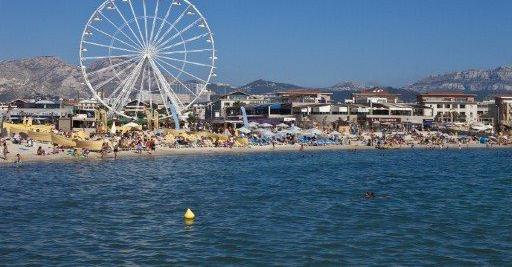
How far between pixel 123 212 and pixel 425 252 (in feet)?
33.6

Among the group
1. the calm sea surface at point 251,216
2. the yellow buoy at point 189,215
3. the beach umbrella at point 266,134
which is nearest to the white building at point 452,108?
the beach umbrella at point 266,134

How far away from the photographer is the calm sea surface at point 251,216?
50.4 ft

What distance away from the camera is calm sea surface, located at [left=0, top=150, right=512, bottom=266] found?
15.4 m

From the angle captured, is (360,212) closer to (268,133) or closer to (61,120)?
(268,133)

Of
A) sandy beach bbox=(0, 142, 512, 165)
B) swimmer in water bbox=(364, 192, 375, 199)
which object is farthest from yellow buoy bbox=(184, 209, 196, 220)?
sandy beach bbox=(0, 142, 512, 165)

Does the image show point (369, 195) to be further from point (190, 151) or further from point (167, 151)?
point (190, 151)

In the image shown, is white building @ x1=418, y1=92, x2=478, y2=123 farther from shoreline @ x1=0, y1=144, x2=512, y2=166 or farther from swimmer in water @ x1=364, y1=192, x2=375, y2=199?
swimmer in water @ x1=364, y1=192, x2=375, y2=199

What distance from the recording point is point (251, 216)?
20875 millimetres

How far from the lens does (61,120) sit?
71.9 metres

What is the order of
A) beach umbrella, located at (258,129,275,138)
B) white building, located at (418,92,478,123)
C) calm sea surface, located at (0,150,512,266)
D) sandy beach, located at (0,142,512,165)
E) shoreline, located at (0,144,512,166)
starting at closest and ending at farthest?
calm sea surface, located at (0,150,512,266) < shoreline, located at (0,144,512,166) < sandy beach, located at (0,142,512,165) < beach umbrella, located at (258,129,275,138) < white building, located at (418,92,478,123)

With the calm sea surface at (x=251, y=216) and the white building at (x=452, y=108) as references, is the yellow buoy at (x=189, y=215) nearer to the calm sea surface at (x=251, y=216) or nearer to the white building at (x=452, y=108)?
the calm sea surface at (x=251, y=216)

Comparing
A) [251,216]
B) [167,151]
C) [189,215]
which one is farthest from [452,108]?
[189,215]

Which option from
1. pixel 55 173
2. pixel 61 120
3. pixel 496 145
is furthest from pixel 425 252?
pixel 61 120

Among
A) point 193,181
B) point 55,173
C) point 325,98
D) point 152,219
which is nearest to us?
point 152,219
